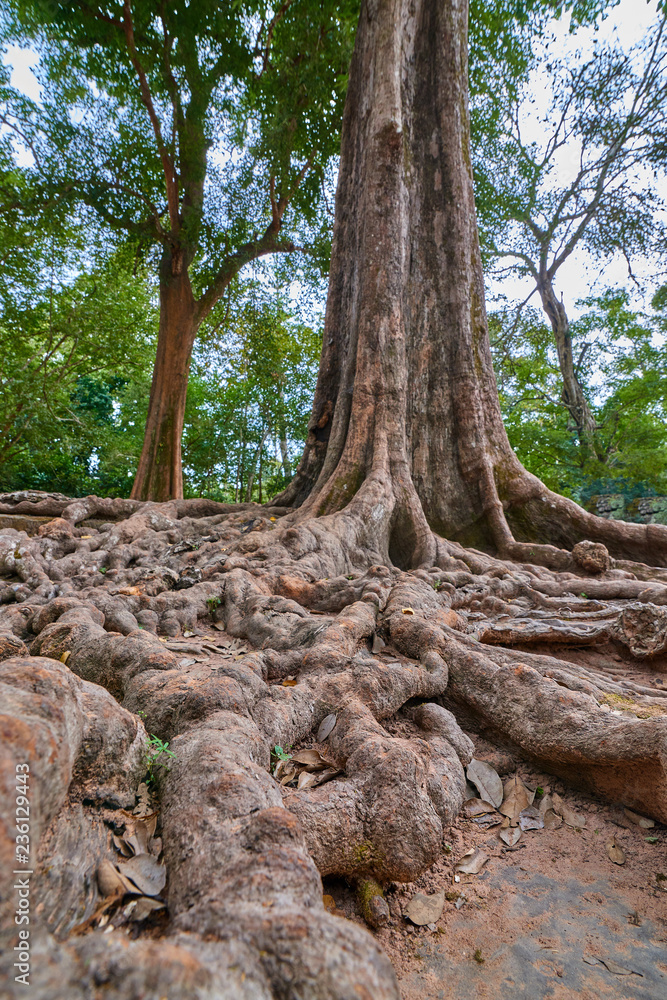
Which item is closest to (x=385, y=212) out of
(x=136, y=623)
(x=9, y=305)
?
(x=136, y=623)

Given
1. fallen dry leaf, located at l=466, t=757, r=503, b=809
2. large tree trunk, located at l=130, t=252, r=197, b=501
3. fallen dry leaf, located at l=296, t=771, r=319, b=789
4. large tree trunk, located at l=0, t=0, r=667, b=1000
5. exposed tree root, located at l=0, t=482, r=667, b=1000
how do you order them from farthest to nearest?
large tree trunk, located at l=130, t=252, r=197, b=501, fallen dry leaf, located at l=466, t=757, r=503, b=809, fallen dry leaf, located at l=296, t=771, r=319, b=789, large tree trunk, located at l=0, t=0, r=667, b=1000, exposed tree root, located at l=0, t=482, r=667, b=1000

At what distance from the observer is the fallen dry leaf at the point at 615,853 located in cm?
135

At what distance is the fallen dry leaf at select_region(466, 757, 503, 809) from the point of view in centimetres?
164

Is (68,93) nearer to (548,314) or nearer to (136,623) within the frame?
(136,623)

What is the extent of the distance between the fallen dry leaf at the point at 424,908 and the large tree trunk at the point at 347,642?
2.2 inches

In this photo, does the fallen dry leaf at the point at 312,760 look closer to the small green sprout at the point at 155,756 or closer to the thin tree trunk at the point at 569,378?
the small green sprout at the point at 155,756

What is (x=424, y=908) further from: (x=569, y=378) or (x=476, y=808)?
(x=569, y=378)

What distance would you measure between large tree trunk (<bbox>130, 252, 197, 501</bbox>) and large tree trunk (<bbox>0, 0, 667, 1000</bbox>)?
275 centimetres

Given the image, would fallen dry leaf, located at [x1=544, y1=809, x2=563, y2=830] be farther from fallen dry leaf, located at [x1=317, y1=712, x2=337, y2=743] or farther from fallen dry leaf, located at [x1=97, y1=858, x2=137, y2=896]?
fallen dry leaf, located at [x1=97, y1=858, x2=137, y2=896]

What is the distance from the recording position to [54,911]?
0.82 meters

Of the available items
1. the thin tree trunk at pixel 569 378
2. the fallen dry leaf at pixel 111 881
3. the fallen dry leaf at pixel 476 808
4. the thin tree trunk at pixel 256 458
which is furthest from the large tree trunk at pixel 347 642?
the thin tree trunk at pixel 256 458

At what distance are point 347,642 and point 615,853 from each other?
3.87 ft

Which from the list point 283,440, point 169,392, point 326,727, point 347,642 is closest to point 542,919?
point 326,727

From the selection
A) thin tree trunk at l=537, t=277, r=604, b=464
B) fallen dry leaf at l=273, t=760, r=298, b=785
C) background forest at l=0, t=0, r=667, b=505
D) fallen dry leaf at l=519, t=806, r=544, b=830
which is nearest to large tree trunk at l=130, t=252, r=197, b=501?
background forest at l=0, t=0, r=667, b=505
